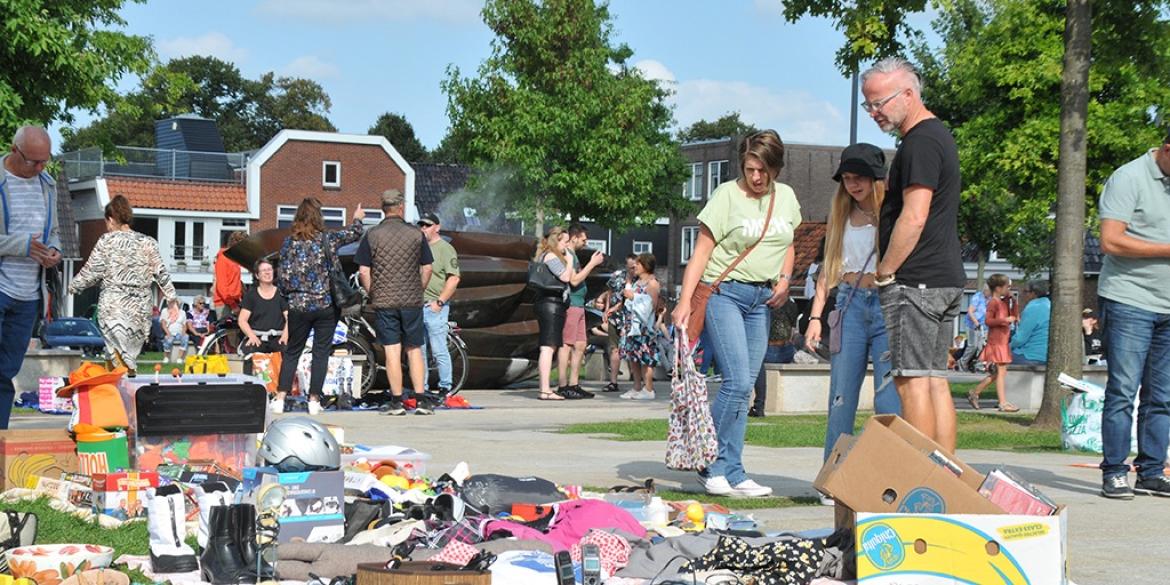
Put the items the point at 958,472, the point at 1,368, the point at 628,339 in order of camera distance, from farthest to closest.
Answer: the point at 628,339 → the point at 1,368 → the point at 958,472

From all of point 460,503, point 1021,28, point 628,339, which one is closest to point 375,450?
point 460,503

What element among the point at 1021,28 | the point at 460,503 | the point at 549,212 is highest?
the point at 1021,28

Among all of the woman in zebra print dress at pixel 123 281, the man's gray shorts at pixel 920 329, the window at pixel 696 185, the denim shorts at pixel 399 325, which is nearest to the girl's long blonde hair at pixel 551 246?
the denim shorts at pixel 399 325

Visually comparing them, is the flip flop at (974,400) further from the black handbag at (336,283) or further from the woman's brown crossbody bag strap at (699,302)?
the woman's brown crossbody bag strap at (699,302)

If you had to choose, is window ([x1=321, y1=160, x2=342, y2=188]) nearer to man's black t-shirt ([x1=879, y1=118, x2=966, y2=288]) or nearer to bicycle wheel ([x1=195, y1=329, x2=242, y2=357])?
bicycle wheel ([x1=195, y1=329, x2=242, y2=357])

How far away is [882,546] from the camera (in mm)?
5461

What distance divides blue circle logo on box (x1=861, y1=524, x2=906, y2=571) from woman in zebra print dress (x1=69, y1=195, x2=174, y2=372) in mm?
9047

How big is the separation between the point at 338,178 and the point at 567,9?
31.7 metres

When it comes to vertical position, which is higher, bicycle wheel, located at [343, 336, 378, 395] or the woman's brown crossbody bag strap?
the woman's brown crossbody bag strap

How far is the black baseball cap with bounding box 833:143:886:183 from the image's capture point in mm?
7727

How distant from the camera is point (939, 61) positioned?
53062 mm

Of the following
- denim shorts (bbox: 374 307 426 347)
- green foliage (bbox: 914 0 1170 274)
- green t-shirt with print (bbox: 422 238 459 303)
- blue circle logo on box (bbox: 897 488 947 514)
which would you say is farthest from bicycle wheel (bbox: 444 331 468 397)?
green foliage (bbox: 914 0 1170 274)

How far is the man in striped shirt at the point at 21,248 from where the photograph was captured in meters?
9.85

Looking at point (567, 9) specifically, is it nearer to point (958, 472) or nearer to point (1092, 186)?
point (1092, 186)
